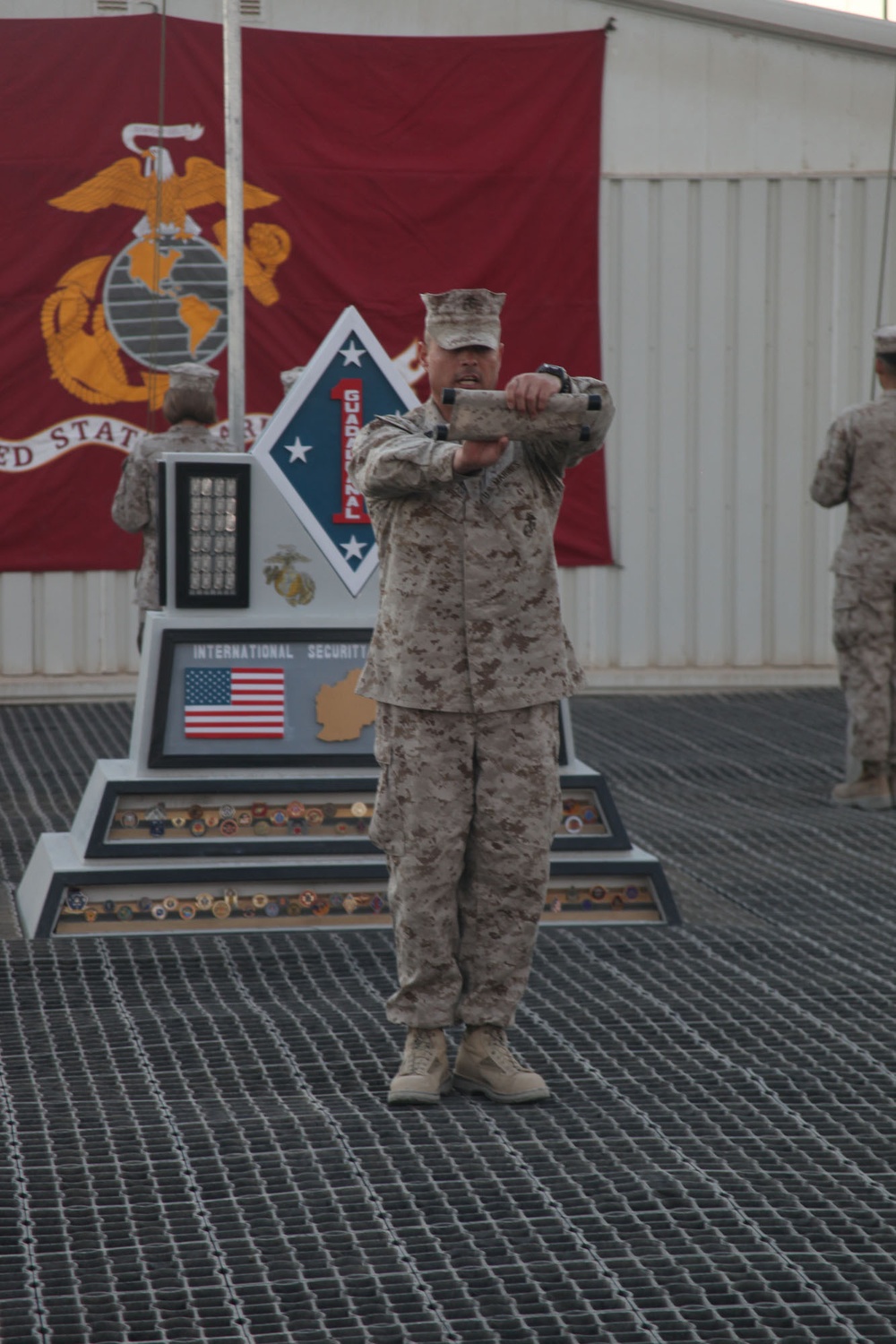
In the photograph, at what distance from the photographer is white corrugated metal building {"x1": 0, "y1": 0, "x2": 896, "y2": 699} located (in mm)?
10766

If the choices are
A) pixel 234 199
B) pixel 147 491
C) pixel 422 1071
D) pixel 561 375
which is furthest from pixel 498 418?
pixel 147 491

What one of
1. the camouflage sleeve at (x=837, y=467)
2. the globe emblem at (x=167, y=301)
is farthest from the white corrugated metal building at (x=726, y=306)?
the camouflage sleeve at (x=837, y=467)

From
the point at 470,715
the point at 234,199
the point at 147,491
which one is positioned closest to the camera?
the point at 470,715

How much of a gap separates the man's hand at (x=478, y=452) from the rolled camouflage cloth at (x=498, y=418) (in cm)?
1

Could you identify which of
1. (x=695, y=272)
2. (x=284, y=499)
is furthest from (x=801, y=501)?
(x=284, y=499)

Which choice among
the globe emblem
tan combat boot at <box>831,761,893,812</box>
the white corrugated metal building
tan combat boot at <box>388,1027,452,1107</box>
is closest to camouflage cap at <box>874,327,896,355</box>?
tan combat boot at <box>831,761,893,812</box>

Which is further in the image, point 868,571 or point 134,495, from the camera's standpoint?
point 134,495

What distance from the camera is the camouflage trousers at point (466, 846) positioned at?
3900 millimetres

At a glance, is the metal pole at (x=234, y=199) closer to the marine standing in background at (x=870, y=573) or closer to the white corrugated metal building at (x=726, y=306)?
the marine standing in background at (x=870, y=573)

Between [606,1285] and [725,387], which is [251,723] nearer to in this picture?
[606,1285]

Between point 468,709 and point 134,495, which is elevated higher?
point 134,495

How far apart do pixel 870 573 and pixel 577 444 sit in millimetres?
3935

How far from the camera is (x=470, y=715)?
3.91 m

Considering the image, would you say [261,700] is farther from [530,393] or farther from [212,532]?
[530,393]
